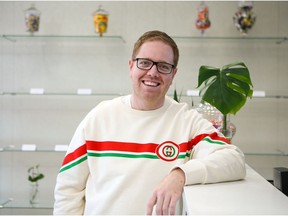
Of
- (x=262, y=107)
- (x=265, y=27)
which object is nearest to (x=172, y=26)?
(x=265, y=27)

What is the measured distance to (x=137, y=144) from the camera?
1.45m

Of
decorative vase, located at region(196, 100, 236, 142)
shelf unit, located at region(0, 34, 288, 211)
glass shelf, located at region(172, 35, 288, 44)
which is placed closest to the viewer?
decorative vase, located at region(196, 100, 236, 142)

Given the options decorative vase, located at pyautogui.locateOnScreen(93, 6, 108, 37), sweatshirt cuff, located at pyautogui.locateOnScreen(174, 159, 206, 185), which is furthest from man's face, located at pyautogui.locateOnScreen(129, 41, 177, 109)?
decorative vase, located at pyautogui.locateOnScreen(93, 6, 108, 37)

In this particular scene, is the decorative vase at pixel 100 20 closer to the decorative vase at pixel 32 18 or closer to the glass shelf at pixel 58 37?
the glass shelf at pixel 58 37

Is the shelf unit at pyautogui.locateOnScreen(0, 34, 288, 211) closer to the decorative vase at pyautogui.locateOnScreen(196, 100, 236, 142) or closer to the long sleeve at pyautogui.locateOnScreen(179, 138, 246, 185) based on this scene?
the decorative vase at pyautogui.locateOnScreen(196, 100, 236, 142)

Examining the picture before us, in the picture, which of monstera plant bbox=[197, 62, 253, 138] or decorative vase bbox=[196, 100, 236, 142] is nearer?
monstera plant bbox=[197, 62, 253, 138]

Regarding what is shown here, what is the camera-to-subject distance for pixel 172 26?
3643mm

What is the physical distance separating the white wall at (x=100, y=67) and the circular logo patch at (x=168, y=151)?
2.15m

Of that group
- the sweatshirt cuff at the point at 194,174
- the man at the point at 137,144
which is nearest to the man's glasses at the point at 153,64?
the man at the point at 137,144

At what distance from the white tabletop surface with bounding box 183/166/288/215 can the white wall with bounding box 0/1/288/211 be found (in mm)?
2487

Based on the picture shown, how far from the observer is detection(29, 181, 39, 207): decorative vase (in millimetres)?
3529

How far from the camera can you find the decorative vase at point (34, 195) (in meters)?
3.53

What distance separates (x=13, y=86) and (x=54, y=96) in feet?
1.41

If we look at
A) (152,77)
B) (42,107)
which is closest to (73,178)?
(152,77)
